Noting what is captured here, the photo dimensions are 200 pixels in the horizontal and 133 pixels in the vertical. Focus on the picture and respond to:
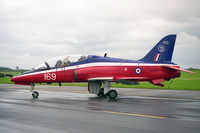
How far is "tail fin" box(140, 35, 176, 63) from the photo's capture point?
1695cm

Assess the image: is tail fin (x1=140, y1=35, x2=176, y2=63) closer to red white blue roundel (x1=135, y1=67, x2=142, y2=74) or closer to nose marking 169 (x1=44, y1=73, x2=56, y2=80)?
red white blue roundel (x1=135, y1=67, x2=142, y2=74)

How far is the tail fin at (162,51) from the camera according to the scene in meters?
16.9

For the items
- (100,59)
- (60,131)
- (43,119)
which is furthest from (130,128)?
(100,59)

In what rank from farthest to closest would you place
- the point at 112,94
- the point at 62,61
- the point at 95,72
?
the point at 62,61, the point at 95,72, the point at 112,94

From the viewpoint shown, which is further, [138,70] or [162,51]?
[162,51]

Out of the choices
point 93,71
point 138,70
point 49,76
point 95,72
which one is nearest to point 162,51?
point 138,70

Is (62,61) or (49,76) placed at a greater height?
(62,61)

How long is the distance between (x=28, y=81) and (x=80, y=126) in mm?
10006

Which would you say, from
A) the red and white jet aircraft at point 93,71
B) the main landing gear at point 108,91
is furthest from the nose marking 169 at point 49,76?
the main landing gear at point 108,91

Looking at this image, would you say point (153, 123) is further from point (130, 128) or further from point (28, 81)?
point (28, 81)

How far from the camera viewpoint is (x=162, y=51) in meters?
17.1

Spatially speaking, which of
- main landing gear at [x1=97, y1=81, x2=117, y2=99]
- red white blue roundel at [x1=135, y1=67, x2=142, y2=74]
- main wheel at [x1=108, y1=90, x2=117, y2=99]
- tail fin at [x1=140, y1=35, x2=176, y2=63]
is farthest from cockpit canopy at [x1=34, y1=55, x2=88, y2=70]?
tail fin at [x1=140, y1=35, x2=176, y2=63]

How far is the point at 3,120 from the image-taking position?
8000 millimetres

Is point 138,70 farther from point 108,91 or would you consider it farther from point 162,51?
point 162,51
